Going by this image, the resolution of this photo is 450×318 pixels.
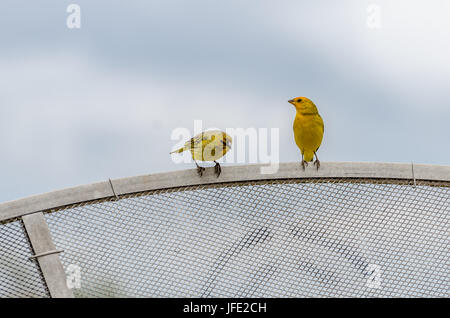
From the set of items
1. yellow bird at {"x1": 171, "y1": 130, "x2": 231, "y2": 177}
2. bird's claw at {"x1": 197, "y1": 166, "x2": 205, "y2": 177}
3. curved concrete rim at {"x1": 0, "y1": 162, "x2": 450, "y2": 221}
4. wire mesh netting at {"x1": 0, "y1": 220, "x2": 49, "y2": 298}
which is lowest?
wire mesh netting at {"x1": 0, "y1": 220, "x2": 49, "y2": 298}

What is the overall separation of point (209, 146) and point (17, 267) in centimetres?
94

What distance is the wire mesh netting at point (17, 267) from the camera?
2.19 m

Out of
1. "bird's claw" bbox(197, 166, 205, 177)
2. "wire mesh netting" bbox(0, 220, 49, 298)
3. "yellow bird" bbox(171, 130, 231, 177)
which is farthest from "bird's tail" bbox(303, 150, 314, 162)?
"wire mesh netting" bbox(0, 220, 49, 298)

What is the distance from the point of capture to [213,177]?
7.80 ft

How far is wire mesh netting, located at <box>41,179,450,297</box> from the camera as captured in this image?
2.23 metres

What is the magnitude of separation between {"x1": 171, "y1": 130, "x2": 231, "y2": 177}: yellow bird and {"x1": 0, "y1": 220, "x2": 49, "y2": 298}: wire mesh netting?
75 centimetres

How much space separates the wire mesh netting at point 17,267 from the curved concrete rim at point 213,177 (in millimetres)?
73

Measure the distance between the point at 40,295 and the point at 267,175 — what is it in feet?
3.50

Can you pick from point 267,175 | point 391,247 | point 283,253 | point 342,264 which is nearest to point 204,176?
point 267,175

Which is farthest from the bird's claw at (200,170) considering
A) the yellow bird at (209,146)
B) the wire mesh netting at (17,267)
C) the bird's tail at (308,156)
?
the wire mesh netting at (17,267)

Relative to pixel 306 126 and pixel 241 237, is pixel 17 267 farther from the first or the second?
pixel 306 126

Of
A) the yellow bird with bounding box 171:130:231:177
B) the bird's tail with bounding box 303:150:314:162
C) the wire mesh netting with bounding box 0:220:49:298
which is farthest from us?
the bird's tail with bounding box 303:150:314:162

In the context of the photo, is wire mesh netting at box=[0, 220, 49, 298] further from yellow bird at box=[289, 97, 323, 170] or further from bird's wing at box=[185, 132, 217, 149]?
yellow bird at box=[289, 97, 323, 170]

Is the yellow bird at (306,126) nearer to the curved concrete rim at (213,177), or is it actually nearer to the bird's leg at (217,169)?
the curved concrete rim at (213,177)
